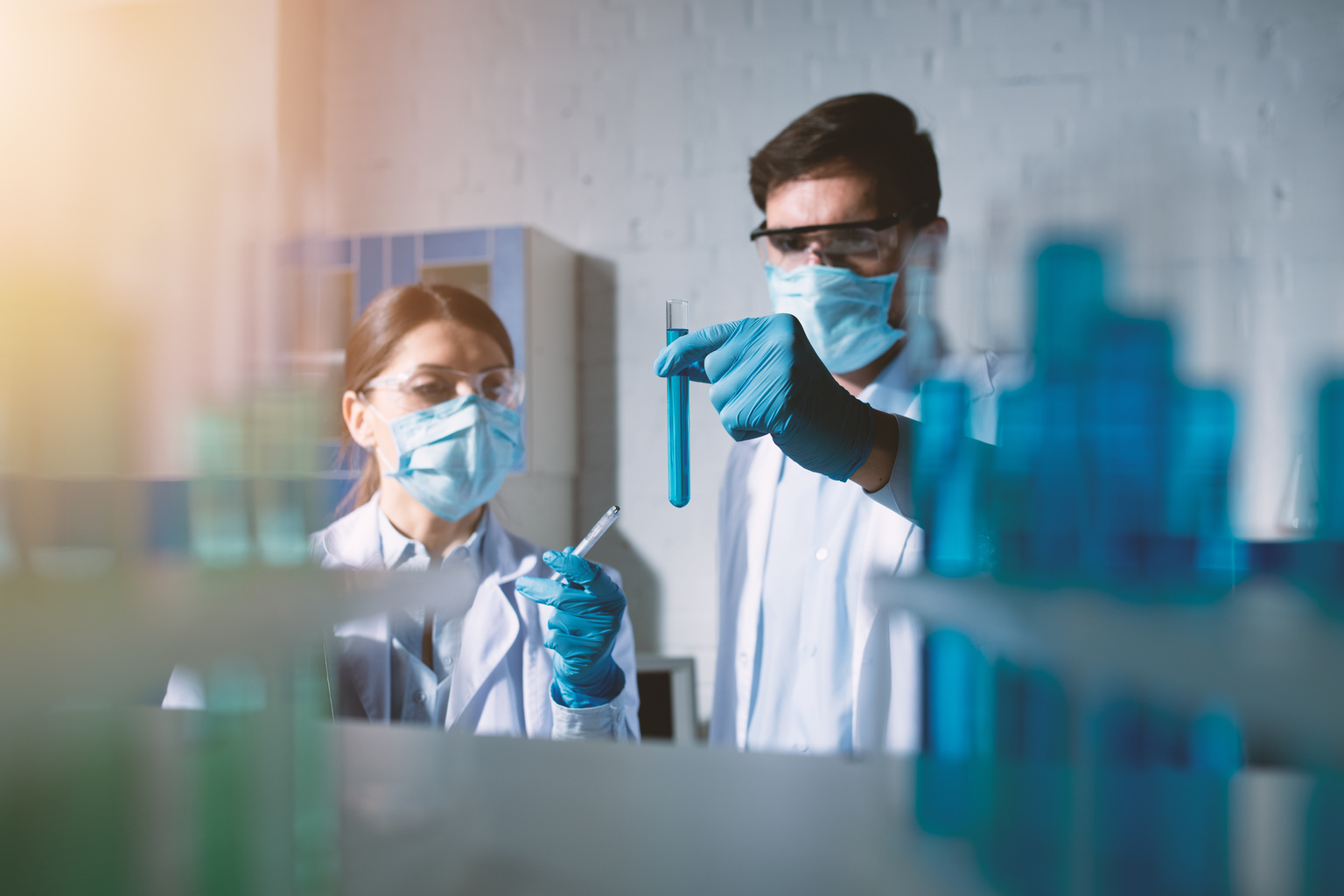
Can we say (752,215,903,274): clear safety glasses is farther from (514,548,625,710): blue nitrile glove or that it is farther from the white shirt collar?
the white shirt collar

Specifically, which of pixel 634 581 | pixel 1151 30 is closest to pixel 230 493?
pixel 634 581

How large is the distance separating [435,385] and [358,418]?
0.49 feet

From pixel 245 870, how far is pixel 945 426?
10.9 inches

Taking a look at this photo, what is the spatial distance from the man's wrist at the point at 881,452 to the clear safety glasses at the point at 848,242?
402 mm

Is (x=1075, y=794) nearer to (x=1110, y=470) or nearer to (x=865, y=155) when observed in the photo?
(x=1110, y=470)

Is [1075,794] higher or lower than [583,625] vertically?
higher

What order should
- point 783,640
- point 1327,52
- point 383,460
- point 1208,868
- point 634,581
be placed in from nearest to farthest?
1. point 1208,868
2. point 783,640
3. point 383,460
4. point 1327,52
5. point 634,581

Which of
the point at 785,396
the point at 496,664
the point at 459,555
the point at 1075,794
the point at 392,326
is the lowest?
the point at 496,664

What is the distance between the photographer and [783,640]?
1232 millimetres

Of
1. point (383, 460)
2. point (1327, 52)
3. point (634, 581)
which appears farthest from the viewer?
point (634, 581)

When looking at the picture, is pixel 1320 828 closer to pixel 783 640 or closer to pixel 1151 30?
pixel 783 640

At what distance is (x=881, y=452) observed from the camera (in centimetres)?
93

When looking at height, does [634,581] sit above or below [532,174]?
below

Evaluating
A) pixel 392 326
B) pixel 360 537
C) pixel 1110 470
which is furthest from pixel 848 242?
pixel 1110 470
